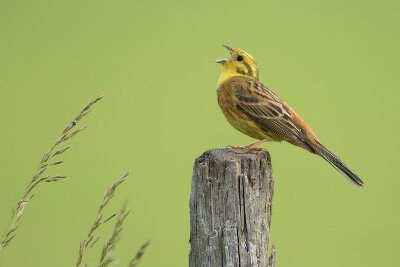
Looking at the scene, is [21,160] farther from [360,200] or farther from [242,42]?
[242,42]

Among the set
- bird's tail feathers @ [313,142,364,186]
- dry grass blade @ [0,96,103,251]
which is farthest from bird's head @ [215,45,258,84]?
dry grass blade @ [0,96,103,251]

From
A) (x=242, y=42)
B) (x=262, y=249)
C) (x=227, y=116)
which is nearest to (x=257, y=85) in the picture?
(x=227, y=116)

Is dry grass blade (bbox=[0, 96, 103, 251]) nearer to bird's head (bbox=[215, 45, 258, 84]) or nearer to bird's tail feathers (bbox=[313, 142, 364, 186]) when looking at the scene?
bird's tail feathers (bbox=[313, 142, 364, 186])

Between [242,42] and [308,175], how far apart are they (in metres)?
5.65

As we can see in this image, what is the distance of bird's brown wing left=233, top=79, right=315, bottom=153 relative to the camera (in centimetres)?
677

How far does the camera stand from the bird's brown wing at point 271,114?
6766mm

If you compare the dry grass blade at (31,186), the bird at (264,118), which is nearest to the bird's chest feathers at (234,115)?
the bird at (264,118)

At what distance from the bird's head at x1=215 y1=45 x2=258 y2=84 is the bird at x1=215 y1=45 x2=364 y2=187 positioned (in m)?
0.17

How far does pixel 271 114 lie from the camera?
6.83 metres

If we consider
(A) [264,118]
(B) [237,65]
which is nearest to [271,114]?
A: (A) [264,118]

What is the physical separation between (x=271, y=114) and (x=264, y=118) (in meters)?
0.07

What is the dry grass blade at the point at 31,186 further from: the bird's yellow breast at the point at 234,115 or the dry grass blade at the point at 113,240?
the bird's yellow breast at the point at 234,115

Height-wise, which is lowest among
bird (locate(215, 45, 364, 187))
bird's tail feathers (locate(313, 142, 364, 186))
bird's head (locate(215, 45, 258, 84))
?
bird's tail feathers (locate(313, 142, 364, 186))

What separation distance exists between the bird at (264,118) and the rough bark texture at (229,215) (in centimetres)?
172
